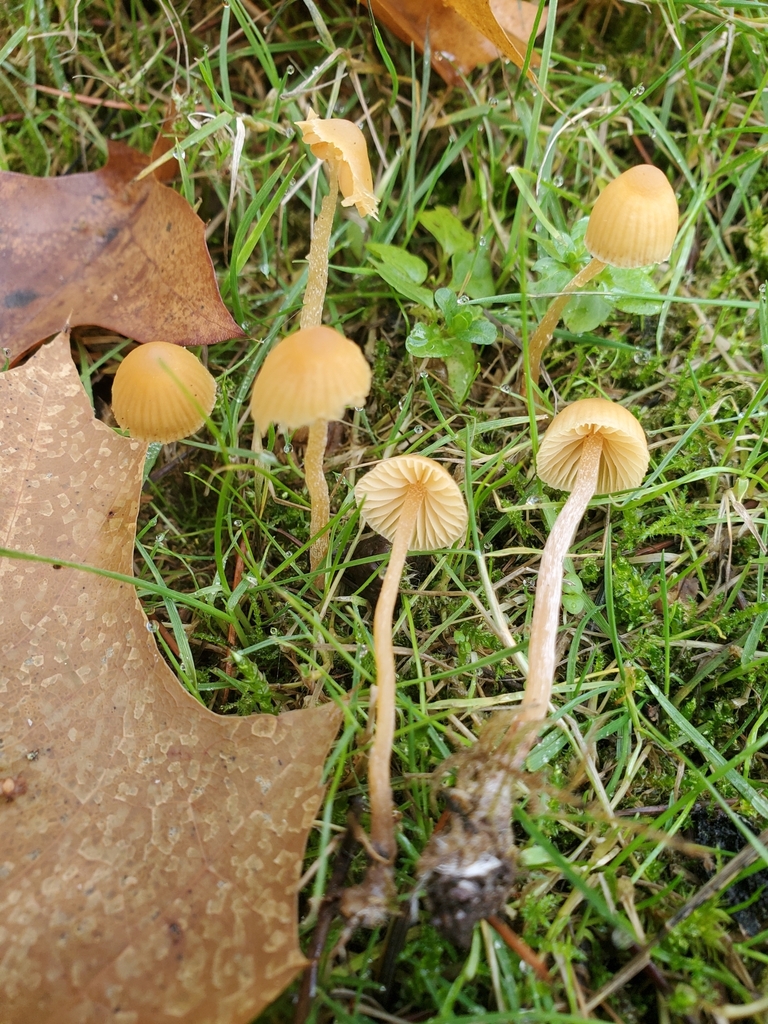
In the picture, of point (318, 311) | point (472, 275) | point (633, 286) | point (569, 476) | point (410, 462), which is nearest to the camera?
point (410, 462)

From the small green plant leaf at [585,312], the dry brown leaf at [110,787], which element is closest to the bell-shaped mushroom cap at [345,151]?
the small green plant leaf at [585,312]

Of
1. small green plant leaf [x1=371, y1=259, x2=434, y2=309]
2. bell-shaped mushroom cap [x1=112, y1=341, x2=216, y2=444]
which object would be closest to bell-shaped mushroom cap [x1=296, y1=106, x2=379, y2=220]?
small green plant leaf [x1=371, y1=259, x2=434, y2=309]

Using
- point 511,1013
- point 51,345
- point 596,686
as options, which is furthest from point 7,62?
point 511,1013

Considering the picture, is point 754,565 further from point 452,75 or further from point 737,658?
point 452,75

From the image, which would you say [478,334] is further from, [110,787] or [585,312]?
[110,787]

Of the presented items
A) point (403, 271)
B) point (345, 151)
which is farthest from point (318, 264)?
point (403, 271)

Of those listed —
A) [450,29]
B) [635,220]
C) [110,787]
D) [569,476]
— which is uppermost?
[450,29]
